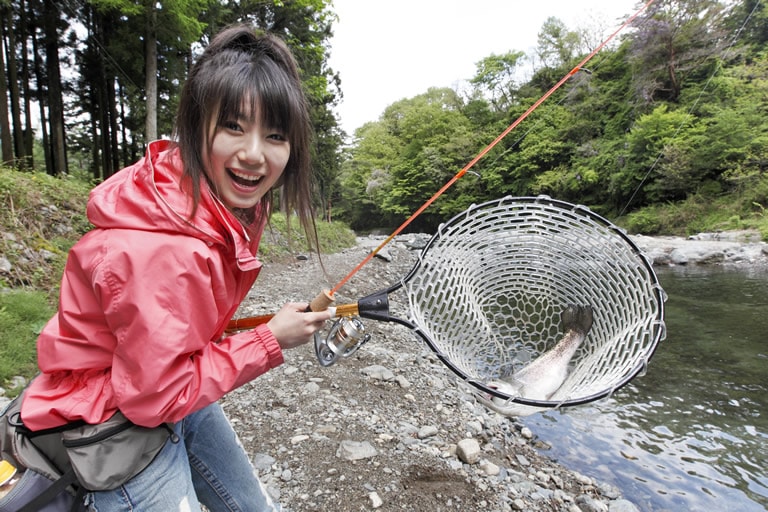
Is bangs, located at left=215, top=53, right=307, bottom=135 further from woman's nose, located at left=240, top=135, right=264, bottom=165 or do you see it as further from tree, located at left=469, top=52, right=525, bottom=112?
tree, located at left=469, top=52, right=525, bottom=112

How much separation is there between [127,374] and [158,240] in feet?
0.94

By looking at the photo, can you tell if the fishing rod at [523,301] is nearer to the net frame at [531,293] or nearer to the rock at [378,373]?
the net frame at [531,293]

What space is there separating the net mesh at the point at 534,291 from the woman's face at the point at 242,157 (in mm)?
786

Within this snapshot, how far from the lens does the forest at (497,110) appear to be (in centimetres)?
1051

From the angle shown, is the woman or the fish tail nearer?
the woman

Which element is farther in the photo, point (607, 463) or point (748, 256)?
point (748, 256)

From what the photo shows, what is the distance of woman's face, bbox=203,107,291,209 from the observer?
42.4 inches

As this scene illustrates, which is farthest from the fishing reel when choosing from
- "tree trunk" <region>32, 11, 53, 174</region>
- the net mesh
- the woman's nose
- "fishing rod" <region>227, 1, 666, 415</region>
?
"tree trunk" <region>32, 11, 53, 174</region>

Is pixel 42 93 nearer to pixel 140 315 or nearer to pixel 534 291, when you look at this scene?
pixel 534 291

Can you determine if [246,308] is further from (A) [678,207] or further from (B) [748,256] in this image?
(A) [678,207]

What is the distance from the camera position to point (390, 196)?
31.9 metres

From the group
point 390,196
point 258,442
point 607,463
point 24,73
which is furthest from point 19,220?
point 390,196

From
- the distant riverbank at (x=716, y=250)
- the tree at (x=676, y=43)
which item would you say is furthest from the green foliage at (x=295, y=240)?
the tree at (x=676, y=43)

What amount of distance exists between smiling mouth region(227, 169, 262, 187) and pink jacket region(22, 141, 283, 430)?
0.49 ft
